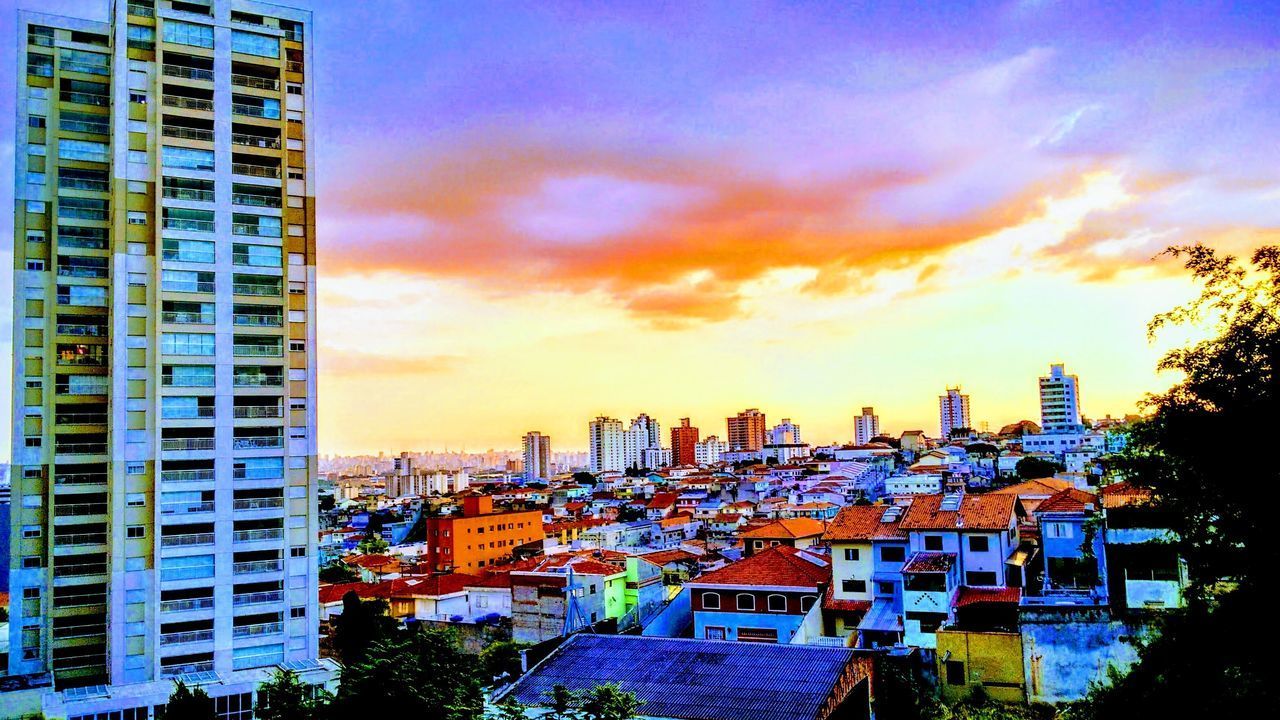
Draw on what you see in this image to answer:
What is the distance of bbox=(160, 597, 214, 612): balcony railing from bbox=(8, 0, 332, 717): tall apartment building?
0.04m

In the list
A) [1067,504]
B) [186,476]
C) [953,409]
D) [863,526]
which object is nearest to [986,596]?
[863,526]

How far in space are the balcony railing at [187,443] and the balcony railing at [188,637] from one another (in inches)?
209

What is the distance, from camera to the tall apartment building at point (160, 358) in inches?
1050

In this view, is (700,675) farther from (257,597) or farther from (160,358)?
(160,358)

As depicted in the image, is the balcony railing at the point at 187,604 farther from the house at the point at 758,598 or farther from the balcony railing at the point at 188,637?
the house at the point at 758,598

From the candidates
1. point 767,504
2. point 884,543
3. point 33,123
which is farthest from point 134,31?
point 767,504

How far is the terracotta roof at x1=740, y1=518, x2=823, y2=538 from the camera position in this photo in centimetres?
3928

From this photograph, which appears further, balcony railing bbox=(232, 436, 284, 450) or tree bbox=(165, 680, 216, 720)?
balcony railing bbox=(232, 436, 284, 450)

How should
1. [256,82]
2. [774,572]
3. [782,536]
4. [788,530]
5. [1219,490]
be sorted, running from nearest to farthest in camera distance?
[1219,490] → [256,82] → [774,572] → [782,536] → [788,530]

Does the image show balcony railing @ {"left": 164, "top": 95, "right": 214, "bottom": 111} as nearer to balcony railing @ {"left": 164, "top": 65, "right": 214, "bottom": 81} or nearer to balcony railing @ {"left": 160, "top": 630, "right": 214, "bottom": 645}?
balcony railing @ {"left": 164, "top": 65, "right": 214, "bottom": 81}

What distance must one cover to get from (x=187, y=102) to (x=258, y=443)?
34.9 feet

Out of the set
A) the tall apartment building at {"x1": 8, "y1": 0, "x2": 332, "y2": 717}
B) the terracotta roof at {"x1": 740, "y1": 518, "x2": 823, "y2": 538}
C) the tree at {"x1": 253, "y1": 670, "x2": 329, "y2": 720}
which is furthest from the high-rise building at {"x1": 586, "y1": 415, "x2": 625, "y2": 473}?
the tree at {"x1": 253, "y1": 670, "x2": 329, "y2": 720}

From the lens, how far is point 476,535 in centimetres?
6600

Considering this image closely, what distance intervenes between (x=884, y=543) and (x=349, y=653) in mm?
17351
